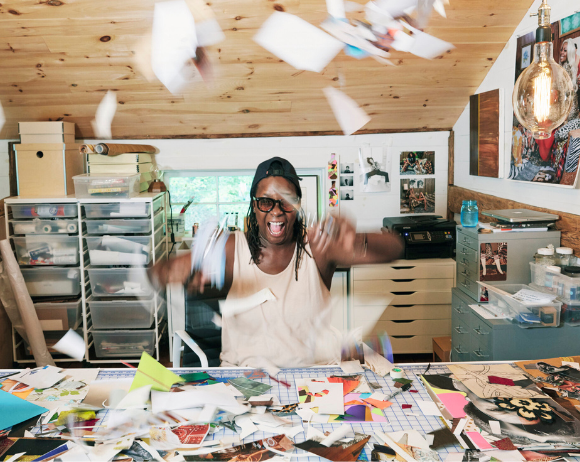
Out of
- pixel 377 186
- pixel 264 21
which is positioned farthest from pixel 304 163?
pixel 264 21

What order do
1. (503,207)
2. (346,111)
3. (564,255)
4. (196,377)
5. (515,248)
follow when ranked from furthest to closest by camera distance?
(346,111), (503,207), (515,248), (564,255), (196,377)

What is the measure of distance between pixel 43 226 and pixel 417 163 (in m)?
2.54

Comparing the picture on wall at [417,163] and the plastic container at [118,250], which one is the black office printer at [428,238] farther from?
the plastic container at [118,250]

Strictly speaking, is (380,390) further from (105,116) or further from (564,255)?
(105,116)

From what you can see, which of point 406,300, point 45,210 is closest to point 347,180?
point 406,300

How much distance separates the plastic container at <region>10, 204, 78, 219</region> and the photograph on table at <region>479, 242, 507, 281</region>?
93.7 inches

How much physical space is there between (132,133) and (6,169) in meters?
0.85

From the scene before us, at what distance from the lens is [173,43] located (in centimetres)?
266

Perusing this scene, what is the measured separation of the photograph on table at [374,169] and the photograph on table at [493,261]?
1.28 metres

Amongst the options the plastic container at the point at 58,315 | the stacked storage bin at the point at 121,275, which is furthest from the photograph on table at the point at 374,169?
the plastic container at the point at 58,315

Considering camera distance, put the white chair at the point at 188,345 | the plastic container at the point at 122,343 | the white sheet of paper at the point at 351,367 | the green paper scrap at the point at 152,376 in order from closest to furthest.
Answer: the green paper scrap at the point at 152,376 → the white sheet of paper at the point at 351,367 → the white chair at the point at 188,345 → the plastic container at the point at 122,343

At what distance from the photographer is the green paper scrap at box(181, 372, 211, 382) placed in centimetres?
129

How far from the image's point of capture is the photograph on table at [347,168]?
11.1ft

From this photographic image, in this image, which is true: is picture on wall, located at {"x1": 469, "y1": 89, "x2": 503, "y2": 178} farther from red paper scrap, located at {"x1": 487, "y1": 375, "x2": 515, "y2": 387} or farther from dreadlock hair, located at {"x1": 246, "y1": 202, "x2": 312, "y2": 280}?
red paper scrap, located at {"x1": 487, "y1": 375, "x2": 515, "y2": 387}
